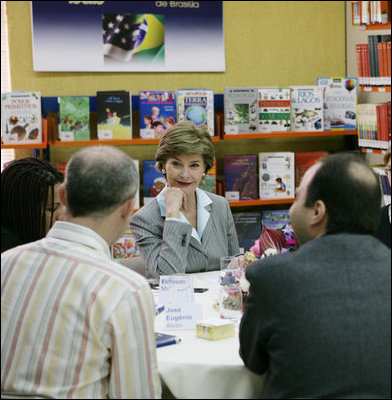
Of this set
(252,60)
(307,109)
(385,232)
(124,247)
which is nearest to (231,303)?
(385,232)

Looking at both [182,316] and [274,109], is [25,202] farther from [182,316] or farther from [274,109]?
[274,109]

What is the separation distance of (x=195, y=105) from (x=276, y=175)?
1007mm

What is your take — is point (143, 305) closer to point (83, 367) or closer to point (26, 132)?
point (83, 367)

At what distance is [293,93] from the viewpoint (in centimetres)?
578

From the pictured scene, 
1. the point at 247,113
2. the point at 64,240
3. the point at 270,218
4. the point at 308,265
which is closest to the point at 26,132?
the point at 247,113

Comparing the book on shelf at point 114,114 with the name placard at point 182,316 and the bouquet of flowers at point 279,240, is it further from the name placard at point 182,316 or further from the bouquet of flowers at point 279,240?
the name placard at point 182,316

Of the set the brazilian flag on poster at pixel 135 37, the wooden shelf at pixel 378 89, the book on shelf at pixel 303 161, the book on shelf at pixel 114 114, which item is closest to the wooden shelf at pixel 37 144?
the book on shelf at pixel 114 114

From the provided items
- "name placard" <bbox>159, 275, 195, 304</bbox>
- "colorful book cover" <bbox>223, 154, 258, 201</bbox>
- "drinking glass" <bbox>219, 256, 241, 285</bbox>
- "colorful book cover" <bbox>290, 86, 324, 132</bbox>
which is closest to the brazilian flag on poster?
"colorful book cover" <bbox>223, 154, 258, 201</bbox>

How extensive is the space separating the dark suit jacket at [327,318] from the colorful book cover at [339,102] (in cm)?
431

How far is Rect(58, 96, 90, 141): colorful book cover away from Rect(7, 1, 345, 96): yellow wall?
0.53 m

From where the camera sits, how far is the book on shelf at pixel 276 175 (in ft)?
19.1

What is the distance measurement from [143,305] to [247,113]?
4.05 m

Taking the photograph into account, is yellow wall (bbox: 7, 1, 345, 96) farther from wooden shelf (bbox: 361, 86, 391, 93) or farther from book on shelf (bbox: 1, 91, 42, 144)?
wooden shelf (bbox: 361, 86, 391, 93)

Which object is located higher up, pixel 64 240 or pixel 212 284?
pixel 64 240
